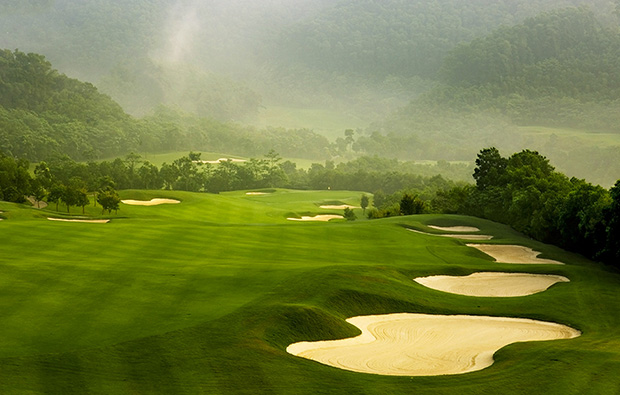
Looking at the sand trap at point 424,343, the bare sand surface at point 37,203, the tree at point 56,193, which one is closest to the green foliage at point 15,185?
the bare sand surface at point 37,203

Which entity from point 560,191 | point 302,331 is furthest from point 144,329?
point 560,191

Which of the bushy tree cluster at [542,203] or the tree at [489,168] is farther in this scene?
the tree at [489,168]

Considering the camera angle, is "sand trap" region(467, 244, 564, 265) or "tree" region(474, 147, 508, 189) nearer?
"sand trap" region(467, 244, 564, 265)

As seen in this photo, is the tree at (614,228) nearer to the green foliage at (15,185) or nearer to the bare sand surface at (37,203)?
the bare sand surface at (37,203)

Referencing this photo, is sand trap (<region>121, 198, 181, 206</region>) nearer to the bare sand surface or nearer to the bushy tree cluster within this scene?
the bare sand surface

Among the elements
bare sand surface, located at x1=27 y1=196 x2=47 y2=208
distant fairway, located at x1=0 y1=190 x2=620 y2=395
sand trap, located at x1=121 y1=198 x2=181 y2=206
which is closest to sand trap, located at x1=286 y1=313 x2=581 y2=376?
distant fairway, located at x1=0 y1=190 x2=620 y2=395

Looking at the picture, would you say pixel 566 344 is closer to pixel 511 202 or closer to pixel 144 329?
pixel 144 329
